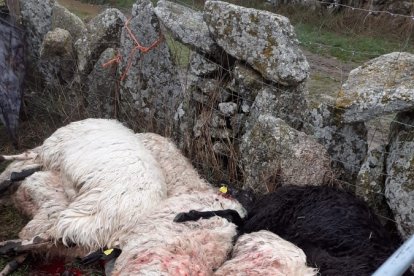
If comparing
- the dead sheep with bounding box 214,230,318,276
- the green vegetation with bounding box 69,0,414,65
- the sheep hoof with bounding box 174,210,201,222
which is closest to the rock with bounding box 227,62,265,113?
the sheep hoof with bounding box 174,210,201,222

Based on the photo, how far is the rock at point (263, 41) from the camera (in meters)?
3.63

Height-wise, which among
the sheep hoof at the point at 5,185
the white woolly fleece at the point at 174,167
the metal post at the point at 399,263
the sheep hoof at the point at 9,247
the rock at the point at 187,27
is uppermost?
the rock at the point at 187,27

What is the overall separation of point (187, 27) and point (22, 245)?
6.53 feet

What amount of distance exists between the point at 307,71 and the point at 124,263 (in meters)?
1.83

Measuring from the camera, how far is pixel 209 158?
4.20m

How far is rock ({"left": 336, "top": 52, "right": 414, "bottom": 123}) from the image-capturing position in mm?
2990

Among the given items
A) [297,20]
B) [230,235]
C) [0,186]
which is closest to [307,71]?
[230,235]

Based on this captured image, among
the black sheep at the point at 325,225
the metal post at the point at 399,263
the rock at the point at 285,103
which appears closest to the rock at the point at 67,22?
the rock at the point at 285,103

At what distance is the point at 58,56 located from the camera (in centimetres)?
531

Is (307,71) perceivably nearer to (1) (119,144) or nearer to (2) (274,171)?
(2) (274,171)

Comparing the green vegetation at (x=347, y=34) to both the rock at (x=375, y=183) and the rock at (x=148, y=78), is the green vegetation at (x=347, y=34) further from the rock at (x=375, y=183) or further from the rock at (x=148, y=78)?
the rock at (x=375, y=183)

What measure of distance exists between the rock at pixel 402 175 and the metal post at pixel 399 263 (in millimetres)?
1757

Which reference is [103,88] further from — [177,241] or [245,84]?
[177,241]

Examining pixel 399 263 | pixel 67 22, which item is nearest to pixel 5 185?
pixel 67 22
